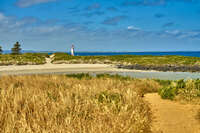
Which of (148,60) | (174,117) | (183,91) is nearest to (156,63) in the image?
(148,60)

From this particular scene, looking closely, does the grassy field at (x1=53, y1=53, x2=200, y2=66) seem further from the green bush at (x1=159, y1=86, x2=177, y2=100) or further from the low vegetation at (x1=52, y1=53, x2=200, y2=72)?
the green bush at (x1=159, y1=86, x2=177, y2=100)

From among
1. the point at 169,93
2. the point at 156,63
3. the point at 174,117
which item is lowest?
the point at 156,63

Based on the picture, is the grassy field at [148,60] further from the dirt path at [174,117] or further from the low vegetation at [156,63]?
the dirt path at [174,117]

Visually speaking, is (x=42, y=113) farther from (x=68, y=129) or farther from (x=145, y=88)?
(x=145, y=88)

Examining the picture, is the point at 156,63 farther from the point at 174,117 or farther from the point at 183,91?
the point at 174,117

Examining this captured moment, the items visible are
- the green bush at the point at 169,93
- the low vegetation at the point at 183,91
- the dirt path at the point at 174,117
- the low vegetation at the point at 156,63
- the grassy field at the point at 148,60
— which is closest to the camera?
the dirt path at the point at 174,117

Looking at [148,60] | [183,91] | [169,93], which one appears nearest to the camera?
[183,91]

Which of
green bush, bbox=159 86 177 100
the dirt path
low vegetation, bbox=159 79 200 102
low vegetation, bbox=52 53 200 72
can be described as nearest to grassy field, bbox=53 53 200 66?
low vegetation, bbox=52 53 200 72

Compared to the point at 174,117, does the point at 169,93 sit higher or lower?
higher

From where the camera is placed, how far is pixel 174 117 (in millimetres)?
6062

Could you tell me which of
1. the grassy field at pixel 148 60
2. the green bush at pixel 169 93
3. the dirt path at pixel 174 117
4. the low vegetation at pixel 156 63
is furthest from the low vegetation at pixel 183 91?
the grassy field at pixel 148 60

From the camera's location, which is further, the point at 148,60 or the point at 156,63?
the point at 148,60

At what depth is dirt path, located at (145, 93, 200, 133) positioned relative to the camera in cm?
520

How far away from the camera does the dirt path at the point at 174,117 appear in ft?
17.1
